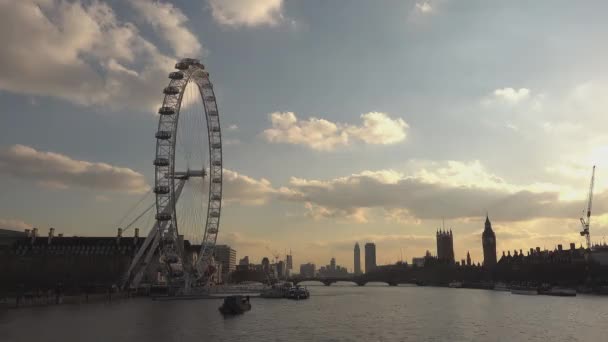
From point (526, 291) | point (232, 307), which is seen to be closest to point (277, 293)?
point (232, 307)

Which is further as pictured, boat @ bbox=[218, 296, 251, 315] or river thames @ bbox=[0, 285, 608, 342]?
boat @ bbox=[218, 296, 251, 315]

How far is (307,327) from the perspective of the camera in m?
55.1

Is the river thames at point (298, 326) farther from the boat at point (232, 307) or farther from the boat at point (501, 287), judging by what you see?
the boat at point (501, 287)

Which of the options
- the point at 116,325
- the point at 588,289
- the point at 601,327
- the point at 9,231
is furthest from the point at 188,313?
the point at 9,231

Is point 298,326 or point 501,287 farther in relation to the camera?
point 501,287

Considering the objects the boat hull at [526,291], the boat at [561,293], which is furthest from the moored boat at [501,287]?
the boat at [561,293]

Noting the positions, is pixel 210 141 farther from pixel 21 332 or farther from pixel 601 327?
pixel 601 327

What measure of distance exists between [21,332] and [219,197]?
204 ft

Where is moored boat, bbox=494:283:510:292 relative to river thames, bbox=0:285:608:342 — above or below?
above

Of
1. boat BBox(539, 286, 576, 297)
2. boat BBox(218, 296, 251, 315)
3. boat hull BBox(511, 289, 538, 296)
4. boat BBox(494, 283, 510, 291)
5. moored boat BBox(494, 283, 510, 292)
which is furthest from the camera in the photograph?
boat BBox(494, 283, 510, 291)

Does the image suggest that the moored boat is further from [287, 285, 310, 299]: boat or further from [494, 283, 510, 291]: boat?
[287, 285, 310, 299]: boat

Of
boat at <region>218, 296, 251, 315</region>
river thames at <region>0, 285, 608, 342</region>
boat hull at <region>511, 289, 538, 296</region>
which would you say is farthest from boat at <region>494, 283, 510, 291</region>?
boat at <region>218, 296, 251, 315</region>

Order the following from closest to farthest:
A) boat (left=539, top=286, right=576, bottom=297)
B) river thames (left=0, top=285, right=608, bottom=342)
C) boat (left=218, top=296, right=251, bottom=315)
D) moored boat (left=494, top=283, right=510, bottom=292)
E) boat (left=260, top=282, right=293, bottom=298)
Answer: river thames (left=0, top=285, right=608, bottom=342), boat (left=218, top=296, right=251, bottom=315), boat (left=539, top=286, right=576, bottom=297), boat (left=260, top=282, right=293, bottom=298), moored boat (left=494, top=283, right=510, bottom=292)

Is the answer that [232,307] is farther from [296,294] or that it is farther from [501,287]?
[501,287]
